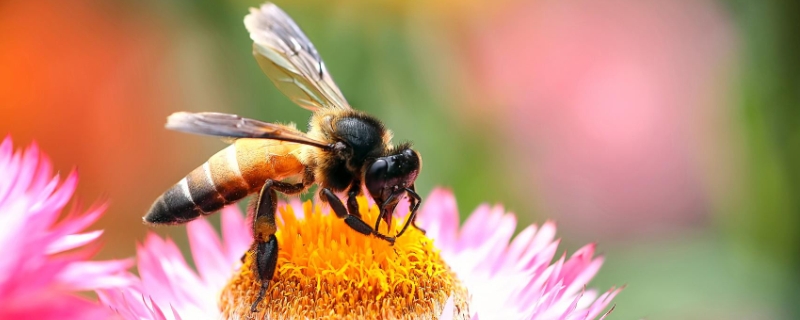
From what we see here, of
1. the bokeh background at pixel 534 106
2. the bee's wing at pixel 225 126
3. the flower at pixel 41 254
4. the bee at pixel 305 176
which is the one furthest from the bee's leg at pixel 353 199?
the bokeh background at pixel 534 106

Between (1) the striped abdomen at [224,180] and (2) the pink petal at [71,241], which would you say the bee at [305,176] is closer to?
(1) the striped abdomen at [224,180]

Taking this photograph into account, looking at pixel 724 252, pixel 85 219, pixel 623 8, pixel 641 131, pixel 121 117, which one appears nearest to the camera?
pixel 85 219

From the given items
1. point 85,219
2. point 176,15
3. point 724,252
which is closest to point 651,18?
point 724,252

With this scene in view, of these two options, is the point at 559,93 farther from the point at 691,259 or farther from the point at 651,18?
the point at 691,259

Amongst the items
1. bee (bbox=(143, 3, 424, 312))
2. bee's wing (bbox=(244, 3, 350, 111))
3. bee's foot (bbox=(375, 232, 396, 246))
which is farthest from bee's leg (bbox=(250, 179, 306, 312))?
bee's wing (bbox=(244, 3, 350, 111))

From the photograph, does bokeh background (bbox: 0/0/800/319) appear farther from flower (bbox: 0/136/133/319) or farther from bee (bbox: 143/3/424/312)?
flower (bbox: 0/136/133/319)

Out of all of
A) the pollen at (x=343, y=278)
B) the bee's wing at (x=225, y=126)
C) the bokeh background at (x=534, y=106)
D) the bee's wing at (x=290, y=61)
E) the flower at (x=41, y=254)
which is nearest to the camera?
the flower at (x=41, y=254)
